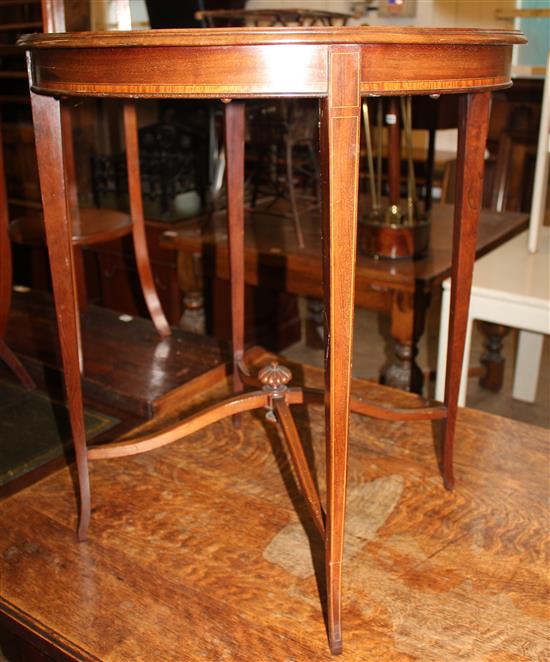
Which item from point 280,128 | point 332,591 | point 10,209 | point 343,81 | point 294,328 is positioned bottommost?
point 294,328

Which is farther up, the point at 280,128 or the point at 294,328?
the point at 280,128

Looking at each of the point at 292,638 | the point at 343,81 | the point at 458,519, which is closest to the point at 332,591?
the point at 292,638

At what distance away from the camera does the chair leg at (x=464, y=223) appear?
1.12 metres

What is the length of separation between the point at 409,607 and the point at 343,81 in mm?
680

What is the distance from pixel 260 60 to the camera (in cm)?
82

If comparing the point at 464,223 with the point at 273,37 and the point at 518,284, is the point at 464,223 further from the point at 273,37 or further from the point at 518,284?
the point at 518,284

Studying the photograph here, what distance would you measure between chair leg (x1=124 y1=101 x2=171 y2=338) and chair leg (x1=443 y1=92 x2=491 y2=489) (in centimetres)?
79

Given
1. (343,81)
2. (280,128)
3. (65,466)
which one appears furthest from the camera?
(280,128)

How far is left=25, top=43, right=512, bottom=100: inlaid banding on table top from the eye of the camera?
82cm

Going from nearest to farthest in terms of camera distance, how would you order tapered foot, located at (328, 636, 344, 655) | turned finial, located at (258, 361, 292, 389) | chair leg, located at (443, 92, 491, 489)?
tapered foot, located at (328, 636, 344, 655) < chair leg, located at (443, 92, 491, 489) < turned finial, located at (258, 361, 292, 389)

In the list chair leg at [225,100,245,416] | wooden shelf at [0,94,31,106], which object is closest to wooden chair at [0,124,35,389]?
chair leg at [225,100,245,416]

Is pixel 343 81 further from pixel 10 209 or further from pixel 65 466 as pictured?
pixel 10 209

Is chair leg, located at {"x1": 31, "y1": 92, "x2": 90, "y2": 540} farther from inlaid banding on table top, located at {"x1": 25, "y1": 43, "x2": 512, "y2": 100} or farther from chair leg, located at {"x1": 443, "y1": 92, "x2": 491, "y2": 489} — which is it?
chair leg, located at {"x1": 443, "y1": 92, "x2": 491, "y2": 489}

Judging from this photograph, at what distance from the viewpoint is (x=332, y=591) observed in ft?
3.16
